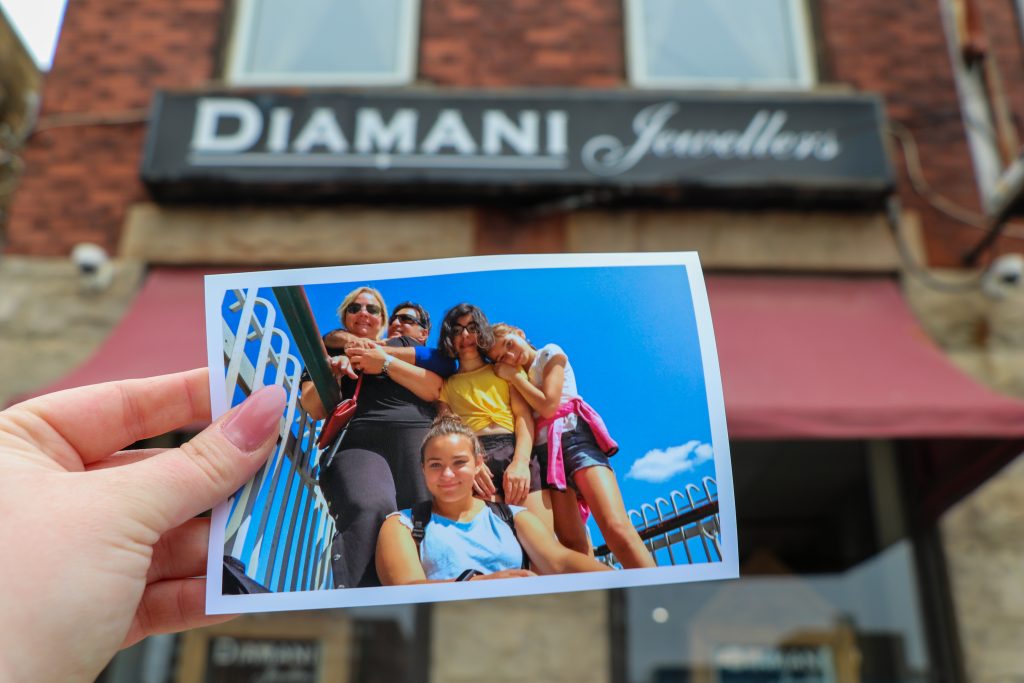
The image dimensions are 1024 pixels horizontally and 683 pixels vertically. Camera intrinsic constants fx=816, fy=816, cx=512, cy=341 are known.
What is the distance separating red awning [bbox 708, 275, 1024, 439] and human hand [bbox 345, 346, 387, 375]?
2.57 m

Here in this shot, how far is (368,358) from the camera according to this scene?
1.52 metres

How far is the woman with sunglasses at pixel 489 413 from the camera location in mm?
1473

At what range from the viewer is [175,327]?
4.58m

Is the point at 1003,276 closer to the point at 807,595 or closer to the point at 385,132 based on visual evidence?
the point at 807,595

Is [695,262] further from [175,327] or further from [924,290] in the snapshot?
[924,290]

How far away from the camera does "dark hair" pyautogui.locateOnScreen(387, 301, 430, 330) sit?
1.52m

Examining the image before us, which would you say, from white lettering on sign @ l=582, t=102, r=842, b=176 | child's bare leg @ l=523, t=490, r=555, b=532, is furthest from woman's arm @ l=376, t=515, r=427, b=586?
white lettering on sign @ l=582, t=102, r=842, b=176

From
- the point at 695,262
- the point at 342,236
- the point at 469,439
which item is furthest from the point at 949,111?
the point at 469,439

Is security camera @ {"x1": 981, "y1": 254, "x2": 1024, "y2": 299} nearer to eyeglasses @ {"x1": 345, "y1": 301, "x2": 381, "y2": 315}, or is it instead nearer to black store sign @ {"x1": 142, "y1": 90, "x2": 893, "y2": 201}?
black store sign @ {"x1": 142, "y1": 90, "x2": 893, "y2": 201}

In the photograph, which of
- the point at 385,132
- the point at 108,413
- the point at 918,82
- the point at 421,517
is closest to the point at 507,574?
the point at 421,517

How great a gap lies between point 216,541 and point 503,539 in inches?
20.0

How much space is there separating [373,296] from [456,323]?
0.16m

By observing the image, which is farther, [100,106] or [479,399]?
[100,106]

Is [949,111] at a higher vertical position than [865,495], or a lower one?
higher
